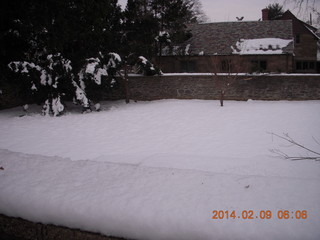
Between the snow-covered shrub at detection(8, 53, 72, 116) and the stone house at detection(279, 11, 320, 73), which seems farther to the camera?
the stone house at detection(279, 11, 320, 73)

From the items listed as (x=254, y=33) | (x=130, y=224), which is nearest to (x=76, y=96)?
(x=130, y=224)

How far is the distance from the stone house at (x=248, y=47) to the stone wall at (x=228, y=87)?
4.67 metres

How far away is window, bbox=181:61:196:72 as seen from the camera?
952 inches

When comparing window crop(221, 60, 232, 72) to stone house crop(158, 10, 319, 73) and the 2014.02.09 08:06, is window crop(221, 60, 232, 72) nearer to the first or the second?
stone house crop(158, 10, 319, 73)

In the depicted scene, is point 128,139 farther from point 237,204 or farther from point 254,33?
point 254,33

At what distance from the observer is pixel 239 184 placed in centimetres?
468

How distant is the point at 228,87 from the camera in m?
16.9

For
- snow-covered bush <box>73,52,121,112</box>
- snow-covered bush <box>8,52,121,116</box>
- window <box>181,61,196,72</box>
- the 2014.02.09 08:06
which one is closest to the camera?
the 2014.02.09 08:06

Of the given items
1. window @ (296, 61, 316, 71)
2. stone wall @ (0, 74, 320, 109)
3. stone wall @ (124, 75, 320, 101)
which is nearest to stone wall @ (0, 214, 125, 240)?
stone wall @ (0, 74, 320, 109)

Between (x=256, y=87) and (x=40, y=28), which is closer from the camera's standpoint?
(x=40, y=28)

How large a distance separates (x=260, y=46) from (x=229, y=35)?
3253mm

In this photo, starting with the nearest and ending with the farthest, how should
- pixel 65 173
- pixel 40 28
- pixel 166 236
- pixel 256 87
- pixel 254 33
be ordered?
pixel 166 236 → pixel 65 173 → pixel 40 28 → pixel 256 87 → pixel 254 33

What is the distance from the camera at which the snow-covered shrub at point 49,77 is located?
1360 cm

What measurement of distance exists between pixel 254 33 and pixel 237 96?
10052 mm
